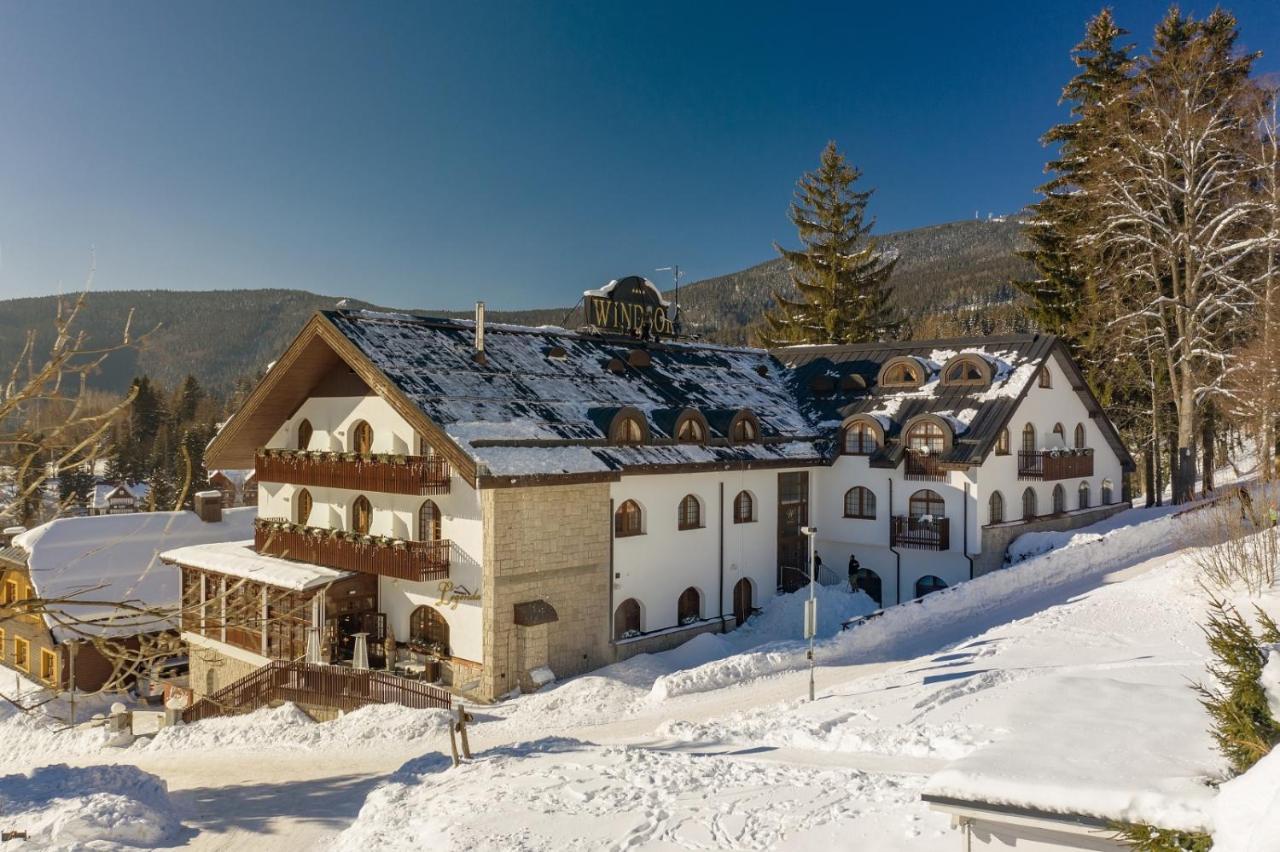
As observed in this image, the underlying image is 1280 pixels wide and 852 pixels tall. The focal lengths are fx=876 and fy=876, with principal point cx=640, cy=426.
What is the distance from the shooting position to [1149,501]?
3956 centimetres

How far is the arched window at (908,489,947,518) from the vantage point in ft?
95.7

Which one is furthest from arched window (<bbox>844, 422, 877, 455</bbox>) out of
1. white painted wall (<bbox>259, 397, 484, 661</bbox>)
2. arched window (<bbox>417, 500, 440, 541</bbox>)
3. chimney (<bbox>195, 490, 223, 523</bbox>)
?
chimney (<bbox>195, 490, 223, 523</bbox>)

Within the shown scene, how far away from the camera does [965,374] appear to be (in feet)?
102

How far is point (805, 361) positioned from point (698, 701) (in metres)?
20.4

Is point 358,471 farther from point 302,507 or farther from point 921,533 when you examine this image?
point 921,533

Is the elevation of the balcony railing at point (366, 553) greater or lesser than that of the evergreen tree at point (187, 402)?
lesser

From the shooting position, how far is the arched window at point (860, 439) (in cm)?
3084

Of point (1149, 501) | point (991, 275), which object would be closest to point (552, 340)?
point (1149, 501)

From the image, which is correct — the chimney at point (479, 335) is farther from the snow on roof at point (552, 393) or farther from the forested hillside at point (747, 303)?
the forested hillside at point (747, 303)

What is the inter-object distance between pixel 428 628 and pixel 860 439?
16275 millimetres

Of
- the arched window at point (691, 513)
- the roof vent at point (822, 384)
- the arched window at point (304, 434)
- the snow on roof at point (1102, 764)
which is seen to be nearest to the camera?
the snow on roof at point (1102, 764)

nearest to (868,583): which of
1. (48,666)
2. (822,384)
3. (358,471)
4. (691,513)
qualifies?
(691,513)

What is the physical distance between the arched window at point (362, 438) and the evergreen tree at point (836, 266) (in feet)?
109

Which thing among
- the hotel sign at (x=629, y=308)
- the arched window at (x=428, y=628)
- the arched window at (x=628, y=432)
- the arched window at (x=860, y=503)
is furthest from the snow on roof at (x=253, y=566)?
the arched window at (x=860, y=503)
